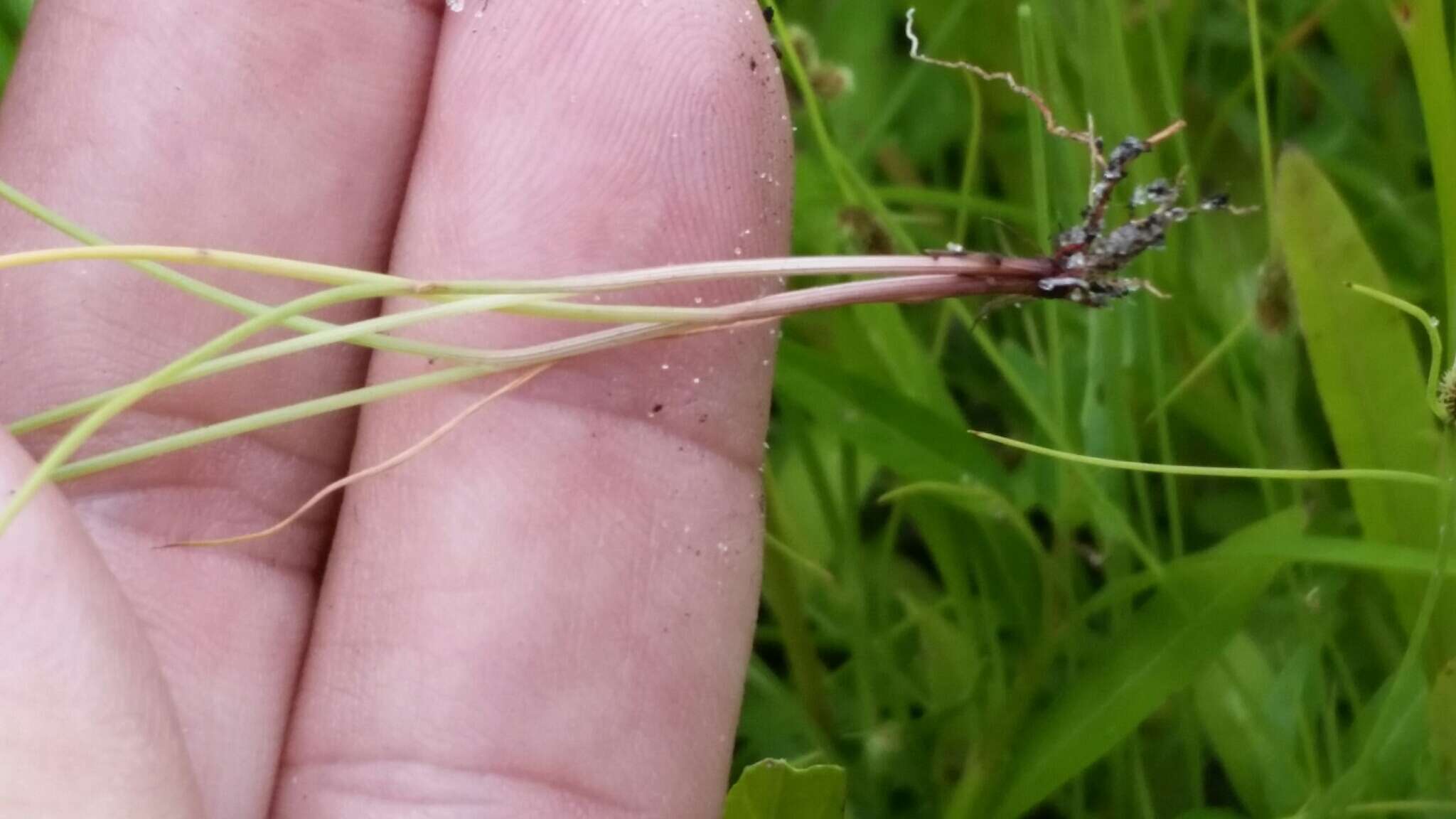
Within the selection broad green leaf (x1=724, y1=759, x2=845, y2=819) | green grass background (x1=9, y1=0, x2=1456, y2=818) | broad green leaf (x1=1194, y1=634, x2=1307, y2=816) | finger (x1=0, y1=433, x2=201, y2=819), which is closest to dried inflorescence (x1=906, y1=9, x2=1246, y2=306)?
green grass background (x1=9, y1=0, x2=1456, y2=818)

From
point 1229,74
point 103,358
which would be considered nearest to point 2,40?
point 103,358

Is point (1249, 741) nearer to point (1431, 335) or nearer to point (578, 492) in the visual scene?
point (1431, 335)

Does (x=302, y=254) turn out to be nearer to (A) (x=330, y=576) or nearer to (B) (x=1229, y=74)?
(A) (x=330, y=576)

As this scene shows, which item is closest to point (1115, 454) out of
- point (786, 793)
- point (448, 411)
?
point (786, 793)

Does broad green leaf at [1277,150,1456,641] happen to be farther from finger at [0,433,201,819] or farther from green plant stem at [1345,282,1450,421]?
finger at [0,433,201,819]

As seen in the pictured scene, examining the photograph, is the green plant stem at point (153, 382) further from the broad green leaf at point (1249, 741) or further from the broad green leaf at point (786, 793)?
the broad green leaf at point (1249, 741)

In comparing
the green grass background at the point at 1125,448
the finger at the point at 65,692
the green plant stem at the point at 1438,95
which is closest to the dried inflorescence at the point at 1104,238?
the green grass background at the point at 1125,448
